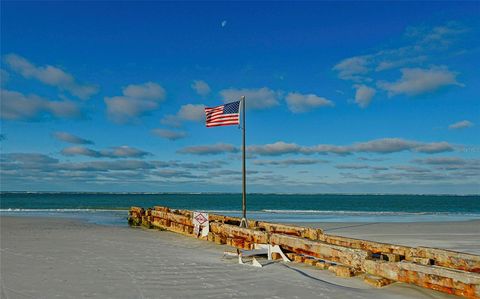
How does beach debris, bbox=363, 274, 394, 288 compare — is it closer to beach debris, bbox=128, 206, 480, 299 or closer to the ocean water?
beach debris, bbox=128, 206, 480, 299

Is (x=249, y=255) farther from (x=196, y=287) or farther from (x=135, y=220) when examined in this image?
(x=135, y=220)

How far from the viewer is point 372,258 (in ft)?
→ 34.4

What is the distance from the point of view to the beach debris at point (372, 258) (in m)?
8.52

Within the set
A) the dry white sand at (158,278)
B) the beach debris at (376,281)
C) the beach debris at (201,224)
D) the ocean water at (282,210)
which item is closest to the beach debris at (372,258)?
the beach debris at (376,281)

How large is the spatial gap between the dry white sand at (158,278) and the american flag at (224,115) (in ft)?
20.4

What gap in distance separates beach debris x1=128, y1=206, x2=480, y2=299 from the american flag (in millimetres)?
4559

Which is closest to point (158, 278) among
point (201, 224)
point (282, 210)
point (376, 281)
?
point (376, 281)

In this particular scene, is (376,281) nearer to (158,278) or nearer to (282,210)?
(158,278)

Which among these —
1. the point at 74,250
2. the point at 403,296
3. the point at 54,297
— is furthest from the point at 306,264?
the point at 74,250

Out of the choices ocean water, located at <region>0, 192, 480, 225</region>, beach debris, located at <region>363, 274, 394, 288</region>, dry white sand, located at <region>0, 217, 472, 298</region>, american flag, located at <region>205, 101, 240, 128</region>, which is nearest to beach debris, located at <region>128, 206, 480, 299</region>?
beach debris, located at <region>363, 274, 394, 288</region>

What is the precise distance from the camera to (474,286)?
7.88 meters

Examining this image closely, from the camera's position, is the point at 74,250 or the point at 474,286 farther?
the point at 74,250

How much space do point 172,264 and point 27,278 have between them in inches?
143

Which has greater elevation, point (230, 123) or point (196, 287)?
point (230, 123)
